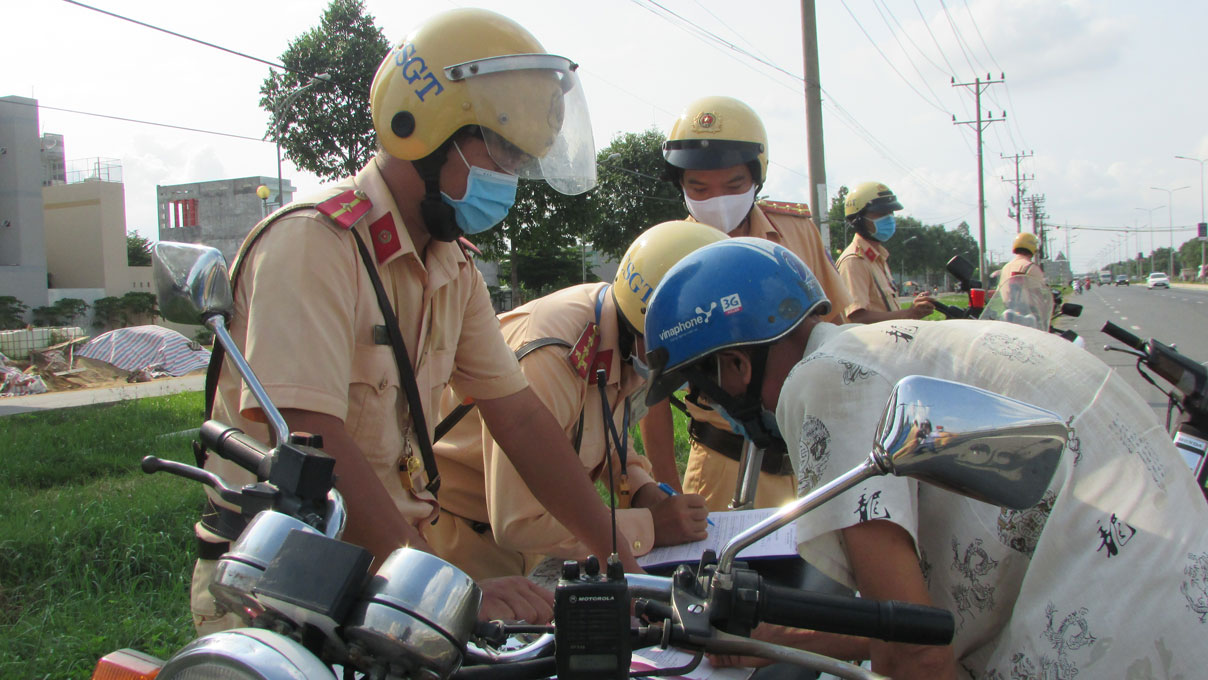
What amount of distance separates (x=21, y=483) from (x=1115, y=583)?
6.91 metres

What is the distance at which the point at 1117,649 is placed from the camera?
4.18ft

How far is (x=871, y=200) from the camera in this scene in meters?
6.52

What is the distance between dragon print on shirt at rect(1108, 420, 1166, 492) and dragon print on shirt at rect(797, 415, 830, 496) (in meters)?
0.48

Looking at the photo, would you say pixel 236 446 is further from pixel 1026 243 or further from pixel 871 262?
pixel 1026 243

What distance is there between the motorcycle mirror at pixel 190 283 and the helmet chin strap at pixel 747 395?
943mm

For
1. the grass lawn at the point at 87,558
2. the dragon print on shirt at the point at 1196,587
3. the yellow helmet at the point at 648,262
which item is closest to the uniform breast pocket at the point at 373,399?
the yellow helmet at the point at 648,262

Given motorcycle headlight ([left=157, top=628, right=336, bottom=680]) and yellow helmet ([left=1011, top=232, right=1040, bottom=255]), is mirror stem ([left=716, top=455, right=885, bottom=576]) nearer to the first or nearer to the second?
motorcycle headlight ([left=157, top=628, right=336, bottom=680])

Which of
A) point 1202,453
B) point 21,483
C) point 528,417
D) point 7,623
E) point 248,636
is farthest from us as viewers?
point 21,483

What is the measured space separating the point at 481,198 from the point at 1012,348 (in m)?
1.29

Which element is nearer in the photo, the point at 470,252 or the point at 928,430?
the point at 928,430

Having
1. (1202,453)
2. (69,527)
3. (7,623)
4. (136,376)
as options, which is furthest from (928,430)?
(136,376)

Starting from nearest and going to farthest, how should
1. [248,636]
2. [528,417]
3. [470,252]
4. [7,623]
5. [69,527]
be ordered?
[248,636], [528,417], [470,252], [7,623], [69,527]

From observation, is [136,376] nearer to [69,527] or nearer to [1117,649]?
[69,527]

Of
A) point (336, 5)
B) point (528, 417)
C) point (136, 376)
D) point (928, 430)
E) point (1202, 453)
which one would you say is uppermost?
point (336, 5)
